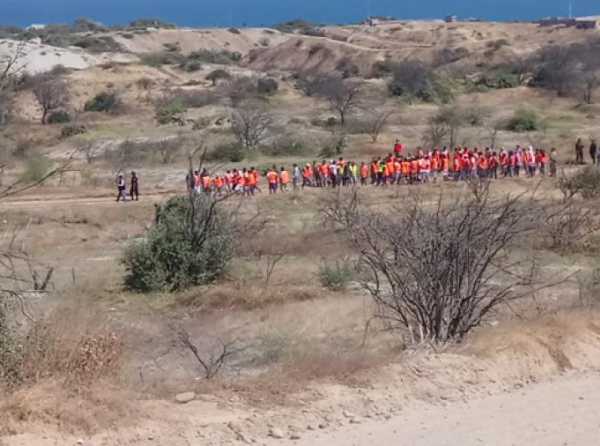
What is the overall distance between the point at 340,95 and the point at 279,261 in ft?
118

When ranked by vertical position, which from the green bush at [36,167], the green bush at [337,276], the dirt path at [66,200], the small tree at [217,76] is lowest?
the green bush at [337,276]

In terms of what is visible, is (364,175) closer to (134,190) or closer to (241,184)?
(241,184)

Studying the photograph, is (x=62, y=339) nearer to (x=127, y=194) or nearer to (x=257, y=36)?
(x=127, y=194)

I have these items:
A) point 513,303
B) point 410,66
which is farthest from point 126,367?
point 410,66

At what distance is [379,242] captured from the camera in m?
11.8

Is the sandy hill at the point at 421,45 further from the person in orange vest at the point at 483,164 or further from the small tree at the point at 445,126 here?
the person in orange vest at the point at 483,164

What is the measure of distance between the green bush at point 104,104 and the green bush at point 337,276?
152 ft

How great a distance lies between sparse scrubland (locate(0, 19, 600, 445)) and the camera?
8633mm

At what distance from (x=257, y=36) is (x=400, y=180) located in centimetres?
9498

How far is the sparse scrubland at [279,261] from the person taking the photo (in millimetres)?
8633

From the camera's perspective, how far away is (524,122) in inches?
2066

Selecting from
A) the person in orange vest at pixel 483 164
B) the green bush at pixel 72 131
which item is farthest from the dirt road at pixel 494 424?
the green bush at pixel 72 131

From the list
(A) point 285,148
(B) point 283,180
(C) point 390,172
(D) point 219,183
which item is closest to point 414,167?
(C) point 390,172

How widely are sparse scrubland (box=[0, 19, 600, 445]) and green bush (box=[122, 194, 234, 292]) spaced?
2.4 inches
